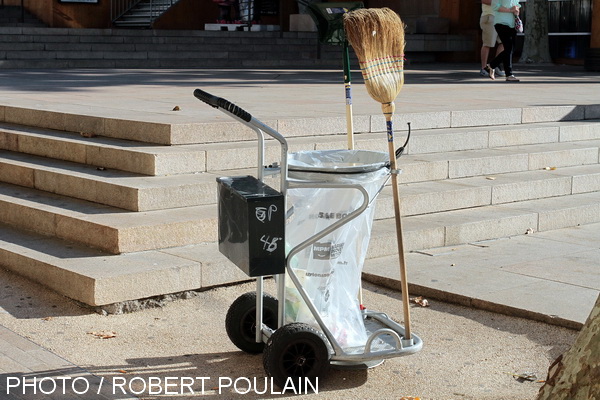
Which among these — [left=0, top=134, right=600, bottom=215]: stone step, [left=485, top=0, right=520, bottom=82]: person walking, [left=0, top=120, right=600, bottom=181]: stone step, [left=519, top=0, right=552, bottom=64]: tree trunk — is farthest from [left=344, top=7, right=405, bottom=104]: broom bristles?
[left=519, top=0, right=552, bottom=64]: tree trunk

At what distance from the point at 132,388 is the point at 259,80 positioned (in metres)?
10.9

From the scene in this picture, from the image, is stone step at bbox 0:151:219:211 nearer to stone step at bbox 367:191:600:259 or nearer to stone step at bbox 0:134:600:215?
stone step at bbox 0:134:600:215

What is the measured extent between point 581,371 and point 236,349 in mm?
2249

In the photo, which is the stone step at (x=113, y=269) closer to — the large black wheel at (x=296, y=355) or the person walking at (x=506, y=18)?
the large black wheel at (x=296, y=355)

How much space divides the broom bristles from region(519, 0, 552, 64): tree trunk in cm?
2007

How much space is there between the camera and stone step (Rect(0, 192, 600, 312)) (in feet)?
16.9

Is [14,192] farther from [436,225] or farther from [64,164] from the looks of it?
[436,225]

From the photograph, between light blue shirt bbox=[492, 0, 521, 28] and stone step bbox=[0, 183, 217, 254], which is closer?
stone step bbox=[0, 183, 217, 254]

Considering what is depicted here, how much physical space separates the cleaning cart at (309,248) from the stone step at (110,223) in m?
1.48

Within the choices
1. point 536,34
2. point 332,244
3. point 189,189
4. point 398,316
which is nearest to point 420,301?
point 398,316

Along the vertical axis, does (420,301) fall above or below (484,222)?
below

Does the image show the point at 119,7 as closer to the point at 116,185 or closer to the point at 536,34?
the point at 536,34

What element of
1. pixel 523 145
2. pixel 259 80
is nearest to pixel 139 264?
pixel 523 145

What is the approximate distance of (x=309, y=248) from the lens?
4.15 metres
